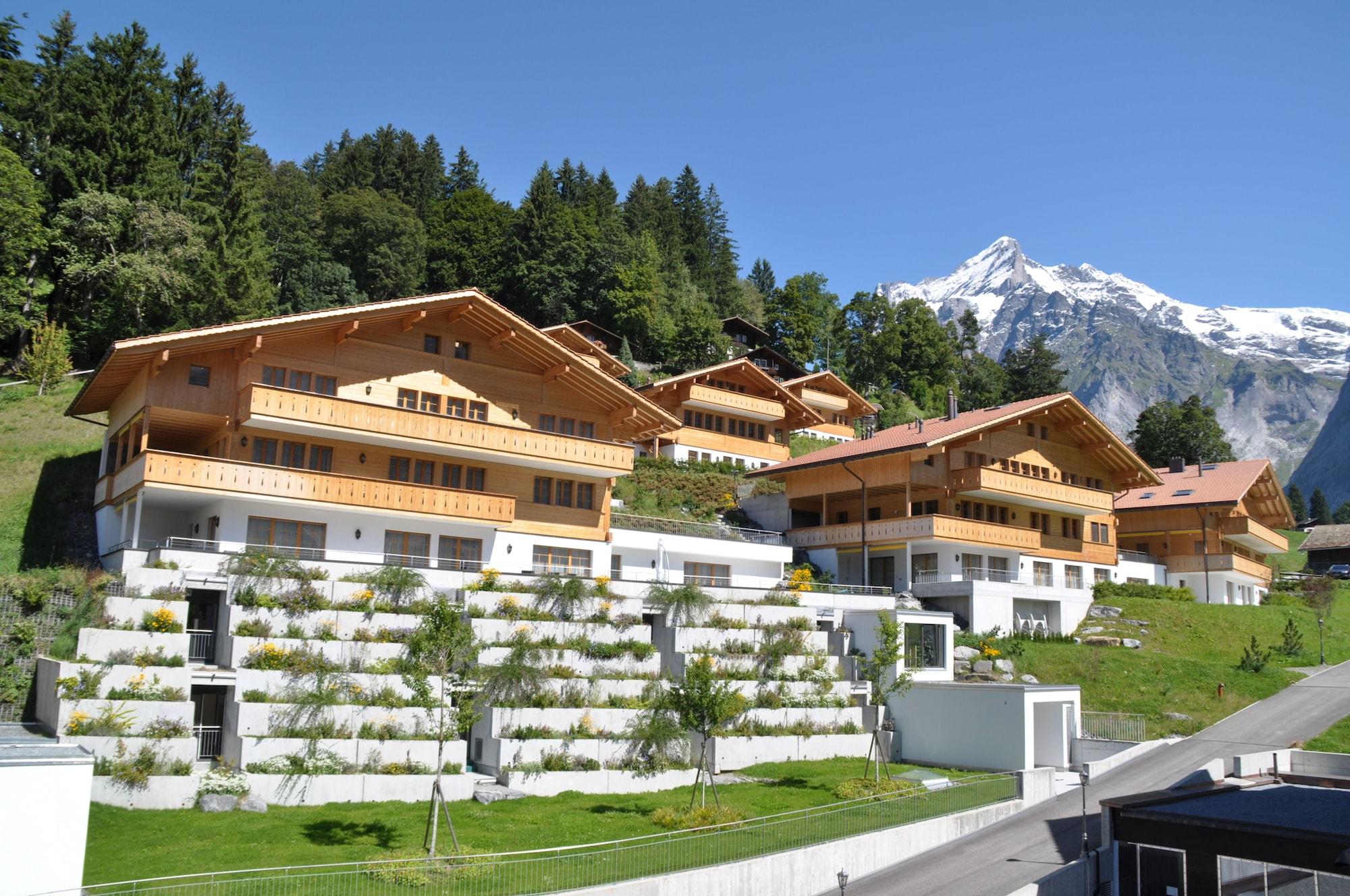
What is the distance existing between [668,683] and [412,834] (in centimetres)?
1140

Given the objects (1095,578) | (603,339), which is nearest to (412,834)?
(1095,578)

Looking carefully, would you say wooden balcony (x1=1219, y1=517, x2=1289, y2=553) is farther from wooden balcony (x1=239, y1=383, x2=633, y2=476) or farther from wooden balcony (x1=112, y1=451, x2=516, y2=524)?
wooden balcony (x1=112, y1=451, x2=516, y2=524)

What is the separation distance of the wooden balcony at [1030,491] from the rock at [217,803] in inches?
1457

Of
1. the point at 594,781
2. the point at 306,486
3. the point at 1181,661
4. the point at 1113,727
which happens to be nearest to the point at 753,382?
the point at 1181,661

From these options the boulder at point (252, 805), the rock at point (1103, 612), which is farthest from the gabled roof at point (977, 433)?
the boulder at point (252, 805)

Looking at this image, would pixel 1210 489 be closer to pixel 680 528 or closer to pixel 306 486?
pixel 680 528

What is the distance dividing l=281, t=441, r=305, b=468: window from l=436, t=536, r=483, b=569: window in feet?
19.0

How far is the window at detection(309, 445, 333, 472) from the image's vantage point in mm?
37500

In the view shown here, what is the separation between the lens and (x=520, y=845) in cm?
2108

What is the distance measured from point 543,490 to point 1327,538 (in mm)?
74864

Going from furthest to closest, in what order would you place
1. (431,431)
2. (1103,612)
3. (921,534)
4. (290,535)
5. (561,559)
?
1. (1103,612)
2. (921,534)
3. (561,559)
4. (431,431)
5. (290,535)

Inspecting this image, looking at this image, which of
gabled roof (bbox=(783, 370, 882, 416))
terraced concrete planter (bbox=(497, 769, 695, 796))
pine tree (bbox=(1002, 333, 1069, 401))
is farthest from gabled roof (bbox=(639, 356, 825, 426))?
terraced concrete planter (bbox=(497, 769, 695, 796))

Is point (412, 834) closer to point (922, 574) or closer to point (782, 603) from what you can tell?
point (782, 603)

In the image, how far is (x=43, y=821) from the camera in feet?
56.7
